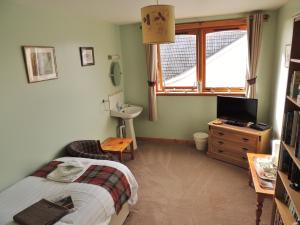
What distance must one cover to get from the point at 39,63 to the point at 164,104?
252 cm

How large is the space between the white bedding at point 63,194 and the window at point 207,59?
2732 millimetres

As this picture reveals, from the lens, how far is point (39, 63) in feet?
8.32

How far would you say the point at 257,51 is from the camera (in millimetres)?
3582

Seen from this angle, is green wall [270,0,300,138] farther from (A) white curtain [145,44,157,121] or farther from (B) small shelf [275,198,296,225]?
(A) white curtain [145,44,157,121]

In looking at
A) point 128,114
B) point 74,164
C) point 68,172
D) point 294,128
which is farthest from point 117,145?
point 294,128

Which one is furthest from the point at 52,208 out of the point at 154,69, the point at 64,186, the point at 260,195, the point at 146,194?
the point at 154,69

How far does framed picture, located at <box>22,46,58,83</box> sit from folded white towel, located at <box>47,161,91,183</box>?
1.00m

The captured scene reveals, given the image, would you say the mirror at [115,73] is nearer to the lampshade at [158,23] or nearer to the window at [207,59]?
the window at [207,59]

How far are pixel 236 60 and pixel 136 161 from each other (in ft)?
8.21

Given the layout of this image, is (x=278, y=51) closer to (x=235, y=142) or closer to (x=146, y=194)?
(x=235, y=142)

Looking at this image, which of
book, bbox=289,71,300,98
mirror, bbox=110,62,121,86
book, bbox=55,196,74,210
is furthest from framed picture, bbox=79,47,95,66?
book, bbox=289,71,300,98

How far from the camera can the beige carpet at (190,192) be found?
250 cm

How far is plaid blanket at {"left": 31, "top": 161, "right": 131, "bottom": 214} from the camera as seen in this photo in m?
2.20

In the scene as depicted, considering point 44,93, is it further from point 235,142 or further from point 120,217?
point 235,142
